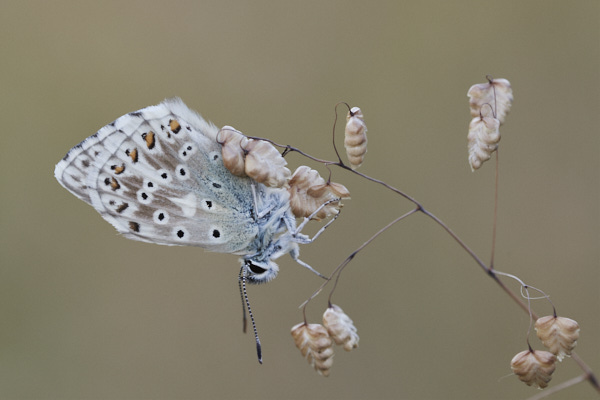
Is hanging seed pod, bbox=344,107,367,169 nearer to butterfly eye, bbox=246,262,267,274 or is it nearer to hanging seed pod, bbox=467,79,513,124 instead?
hanging seed pod, bbox=467,79,513,124

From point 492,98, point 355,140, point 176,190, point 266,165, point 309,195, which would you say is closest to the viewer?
point 492,98

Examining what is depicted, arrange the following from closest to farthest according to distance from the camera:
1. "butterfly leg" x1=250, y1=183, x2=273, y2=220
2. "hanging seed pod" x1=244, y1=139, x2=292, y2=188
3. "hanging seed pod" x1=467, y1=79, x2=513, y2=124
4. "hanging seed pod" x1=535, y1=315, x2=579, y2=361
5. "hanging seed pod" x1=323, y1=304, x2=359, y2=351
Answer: "hanging seed pod" x1=535, y1=315, x2=579, y2=361
"hanging seed pod" x1=467, y1=79, x2=513, y2=124
"hanging seed pod" x1=323, y1=304, x2=359, y2=351
"hanging seed pod" x1=244, y1=139, x2=292, y2=188
"butterfly leg" x1=250, y1=183, x2=273, y2=220

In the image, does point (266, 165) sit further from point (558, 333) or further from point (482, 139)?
point (558, 333)

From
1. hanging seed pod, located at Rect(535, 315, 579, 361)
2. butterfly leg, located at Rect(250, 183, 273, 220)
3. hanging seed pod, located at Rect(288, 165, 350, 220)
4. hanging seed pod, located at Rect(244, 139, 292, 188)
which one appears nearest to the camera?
hanging seed pod, located at Rect(535, 315, 579, 361)

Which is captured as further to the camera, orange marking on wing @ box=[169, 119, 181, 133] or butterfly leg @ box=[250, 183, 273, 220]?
butterfly leg @ box=[250, 183, 273, 220]

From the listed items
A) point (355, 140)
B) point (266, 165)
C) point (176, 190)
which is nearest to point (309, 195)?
point (266, 165)

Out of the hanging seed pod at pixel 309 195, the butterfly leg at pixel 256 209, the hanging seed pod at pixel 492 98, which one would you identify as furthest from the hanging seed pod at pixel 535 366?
the butterfly leg at pixel 256 209

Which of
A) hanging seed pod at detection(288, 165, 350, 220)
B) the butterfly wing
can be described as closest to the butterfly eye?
the butterfly wing
